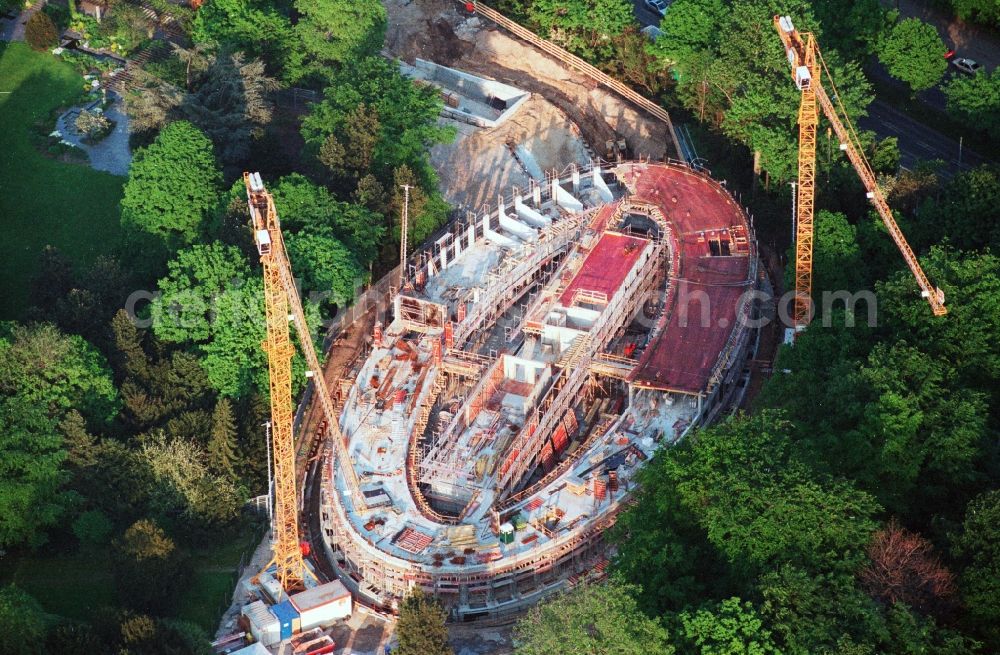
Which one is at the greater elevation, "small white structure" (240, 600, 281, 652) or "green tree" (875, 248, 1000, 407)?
"green tree" (875, 248, 1000, 407)

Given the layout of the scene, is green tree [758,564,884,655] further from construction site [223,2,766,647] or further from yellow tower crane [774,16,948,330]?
yellow tower crane [774,16,948,330]

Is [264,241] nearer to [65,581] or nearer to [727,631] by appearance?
[65,581]

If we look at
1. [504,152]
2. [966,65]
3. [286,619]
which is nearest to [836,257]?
[966,65]

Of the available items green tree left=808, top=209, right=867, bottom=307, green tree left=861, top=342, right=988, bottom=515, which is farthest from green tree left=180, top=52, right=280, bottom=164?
green tree left=861, top=342, right=988, bottom=515

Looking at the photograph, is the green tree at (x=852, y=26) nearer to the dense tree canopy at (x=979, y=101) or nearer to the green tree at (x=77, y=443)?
the dense tree canopy at (x=979, y=101)

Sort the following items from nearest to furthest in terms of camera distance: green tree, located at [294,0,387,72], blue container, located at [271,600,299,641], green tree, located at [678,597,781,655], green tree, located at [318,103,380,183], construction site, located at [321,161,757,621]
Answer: green tree, located at [678,597,781,655]
blue container, located at [271,600,299,641]
construction site, located at [321,161,757,621]
green tree, located at [318,103,380,183]
green tree, located at [294,0,387,72]

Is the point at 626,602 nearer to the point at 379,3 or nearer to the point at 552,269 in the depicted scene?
the point at 552,269
